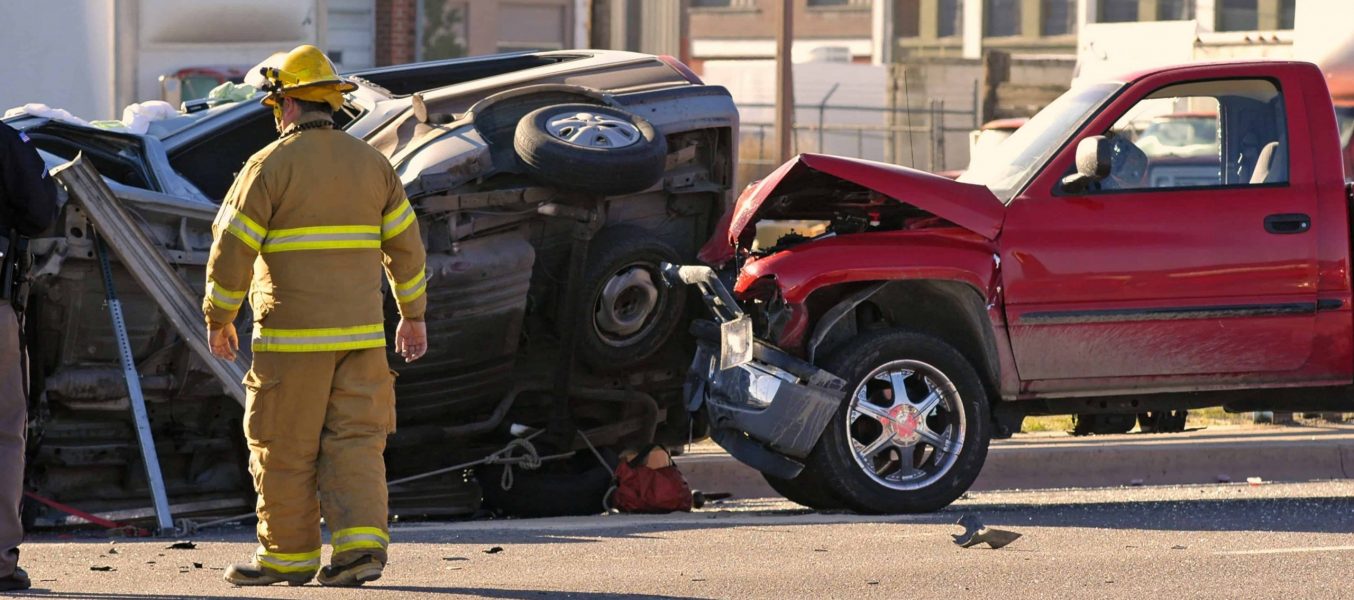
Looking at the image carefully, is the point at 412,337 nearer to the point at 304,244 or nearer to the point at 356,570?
the point at 304,244

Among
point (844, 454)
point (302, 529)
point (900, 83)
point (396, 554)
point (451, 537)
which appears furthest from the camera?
point (900, 83)

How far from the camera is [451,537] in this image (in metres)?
7.75

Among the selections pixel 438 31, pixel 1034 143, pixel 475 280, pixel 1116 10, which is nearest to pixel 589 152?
pixel 475 280

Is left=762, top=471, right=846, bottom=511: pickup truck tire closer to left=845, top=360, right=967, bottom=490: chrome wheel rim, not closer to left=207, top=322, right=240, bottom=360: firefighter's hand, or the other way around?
left=845, top=360, right=967, bottom=490: chrome wheel rim

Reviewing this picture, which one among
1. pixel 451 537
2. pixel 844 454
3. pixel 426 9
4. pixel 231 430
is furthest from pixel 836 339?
pixel 426 9

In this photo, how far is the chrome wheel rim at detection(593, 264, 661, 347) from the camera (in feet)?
29.7

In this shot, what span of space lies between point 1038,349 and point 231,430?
3.34 m

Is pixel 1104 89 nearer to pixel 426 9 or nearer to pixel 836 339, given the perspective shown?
pixel 836 339

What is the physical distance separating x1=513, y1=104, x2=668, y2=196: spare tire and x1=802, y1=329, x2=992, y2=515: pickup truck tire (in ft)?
3.90

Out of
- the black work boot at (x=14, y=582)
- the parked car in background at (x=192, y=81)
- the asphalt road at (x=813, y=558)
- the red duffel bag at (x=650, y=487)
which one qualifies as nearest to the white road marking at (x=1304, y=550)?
the asphalt road at (x=813, y=558)

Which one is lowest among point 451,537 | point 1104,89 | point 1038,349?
point 451,537

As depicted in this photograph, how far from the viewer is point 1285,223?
8.67 meters

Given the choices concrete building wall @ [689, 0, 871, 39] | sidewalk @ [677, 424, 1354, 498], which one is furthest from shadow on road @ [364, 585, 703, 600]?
concrete building wall @ [689, 0, 871, 39]

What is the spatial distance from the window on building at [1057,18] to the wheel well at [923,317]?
39.1 m
